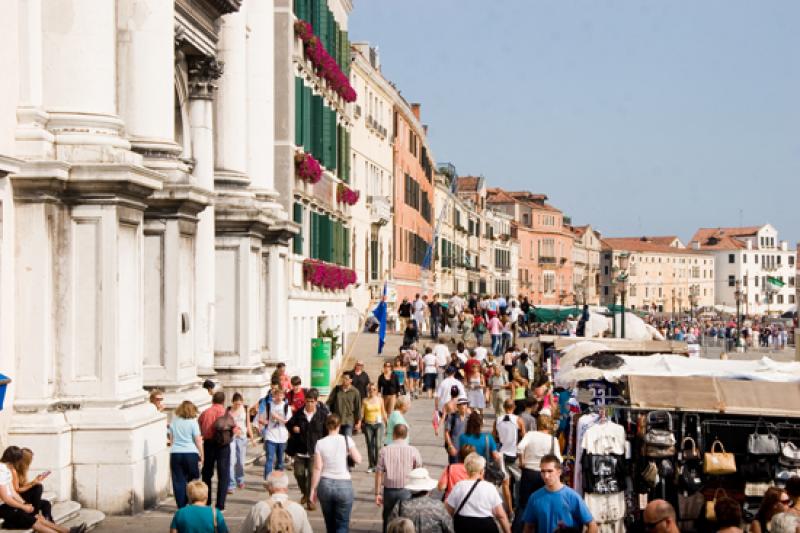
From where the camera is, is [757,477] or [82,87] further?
[82,87]

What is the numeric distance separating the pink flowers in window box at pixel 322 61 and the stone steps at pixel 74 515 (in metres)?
22.1

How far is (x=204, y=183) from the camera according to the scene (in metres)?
25.7

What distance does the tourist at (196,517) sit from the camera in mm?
11891

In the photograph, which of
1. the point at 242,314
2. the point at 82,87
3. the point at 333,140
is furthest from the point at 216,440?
the point at 333,140

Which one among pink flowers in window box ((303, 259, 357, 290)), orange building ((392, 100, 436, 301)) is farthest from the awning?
orange building ((392, 100, 436, 301))

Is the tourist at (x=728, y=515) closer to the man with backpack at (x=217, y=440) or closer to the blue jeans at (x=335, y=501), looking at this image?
the blue jeans at (x=335, y=501)

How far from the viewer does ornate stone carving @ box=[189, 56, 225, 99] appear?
84.4 feet

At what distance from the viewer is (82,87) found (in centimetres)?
1853

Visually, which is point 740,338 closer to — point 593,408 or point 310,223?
point 310,223

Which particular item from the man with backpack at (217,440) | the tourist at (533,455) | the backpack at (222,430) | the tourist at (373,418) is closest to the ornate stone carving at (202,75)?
the tourist at (373,418)

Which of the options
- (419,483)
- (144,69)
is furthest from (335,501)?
(144,69)

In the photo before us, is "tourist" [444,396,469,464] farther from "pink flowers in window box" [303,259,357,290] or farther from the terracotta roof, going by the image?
the terracotta roof

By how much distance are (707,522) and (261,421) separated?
8252 mm

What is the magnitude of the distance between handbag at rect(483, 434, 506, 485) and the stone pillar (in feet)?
24.6
